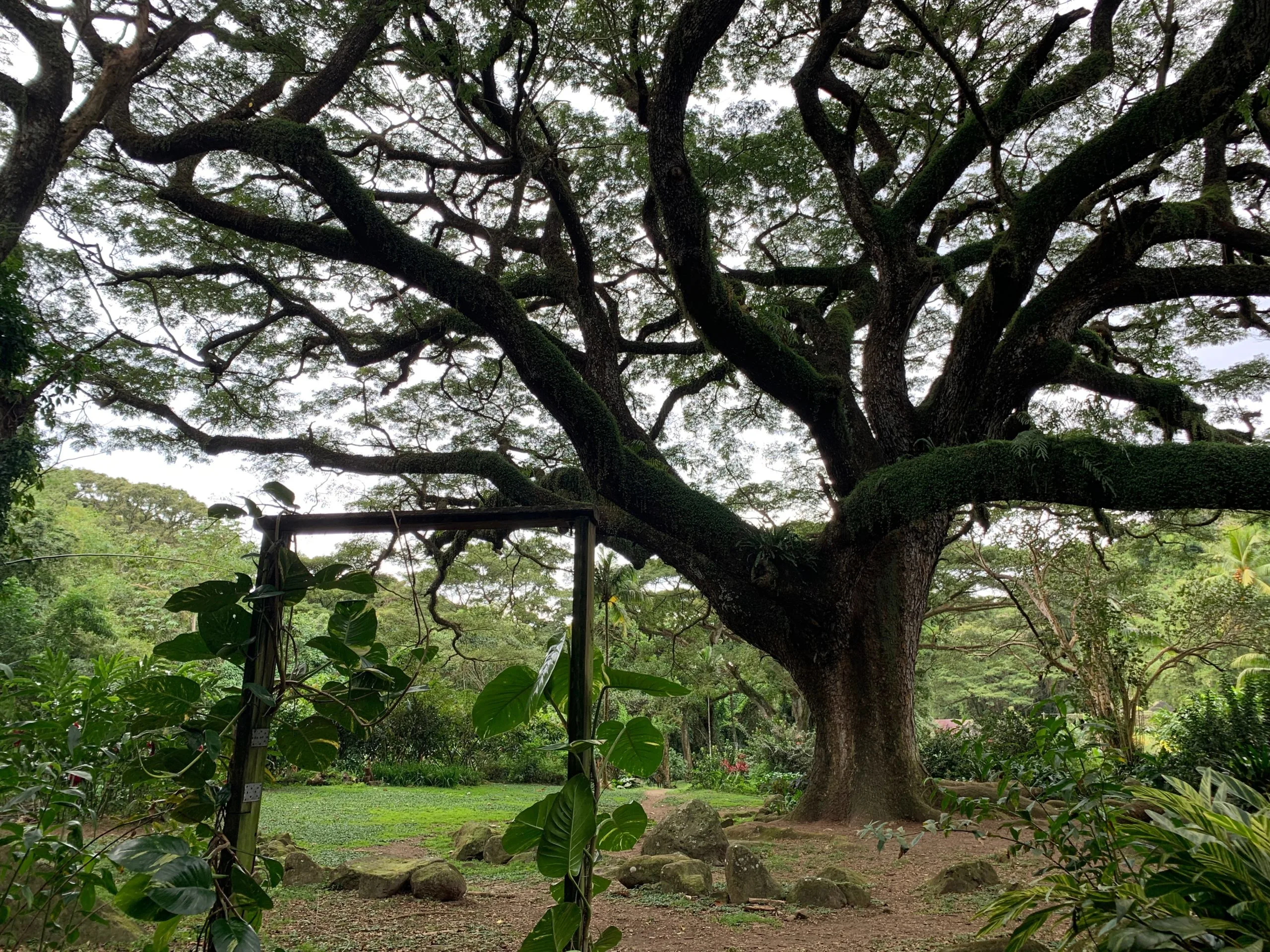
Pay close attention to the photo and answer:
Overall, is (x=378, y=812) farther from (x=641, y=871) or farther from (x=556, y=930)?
(x=556, y=930)

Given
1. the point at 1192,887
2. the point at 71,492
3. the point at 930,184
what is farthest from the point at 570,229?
the point at 71,492

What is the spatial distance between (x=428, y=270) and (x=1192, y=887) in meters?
4.95

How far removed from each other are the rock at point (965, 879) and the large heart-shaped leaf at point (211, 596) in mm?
3775

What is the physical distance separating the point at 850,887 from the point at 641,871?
1090mm

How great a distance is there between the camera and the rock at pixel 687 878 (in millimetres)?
3701

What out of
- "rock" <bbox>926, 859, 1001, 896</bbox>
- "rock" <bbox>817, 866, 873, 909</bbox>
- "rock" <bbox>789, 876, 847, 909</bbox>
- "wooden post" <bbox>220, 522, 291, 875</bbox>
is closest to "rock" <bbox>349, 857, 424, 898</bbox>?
"rock" <bbox>789, 876, 847, 909</bbox>

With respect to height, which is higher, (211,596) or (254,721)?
(211,596)

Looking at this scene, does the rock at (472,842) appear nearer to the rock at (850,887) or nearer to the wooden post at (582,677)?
the rock at (850,887)

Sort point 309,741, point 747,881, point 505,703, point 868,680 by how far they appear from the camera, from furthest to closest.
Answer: point 868,680 < point 747,881 < point 309,741 < point 505,703

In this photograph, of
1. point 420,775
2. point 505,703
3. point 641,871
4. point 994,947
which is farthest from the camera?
point 420,775

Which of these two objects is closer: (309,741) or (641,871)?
(309,741)

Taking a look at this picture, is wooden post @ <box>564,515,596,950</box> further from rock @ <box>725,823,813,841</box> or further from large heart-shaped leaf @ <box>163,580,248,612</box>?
rock @ <box>725,823,813,841</box>

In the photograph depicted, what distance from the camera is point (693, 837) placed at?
466cm

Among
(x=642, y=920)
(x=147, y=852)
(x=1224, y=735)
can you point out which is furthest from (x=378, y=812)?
(x=1224, y=735)
